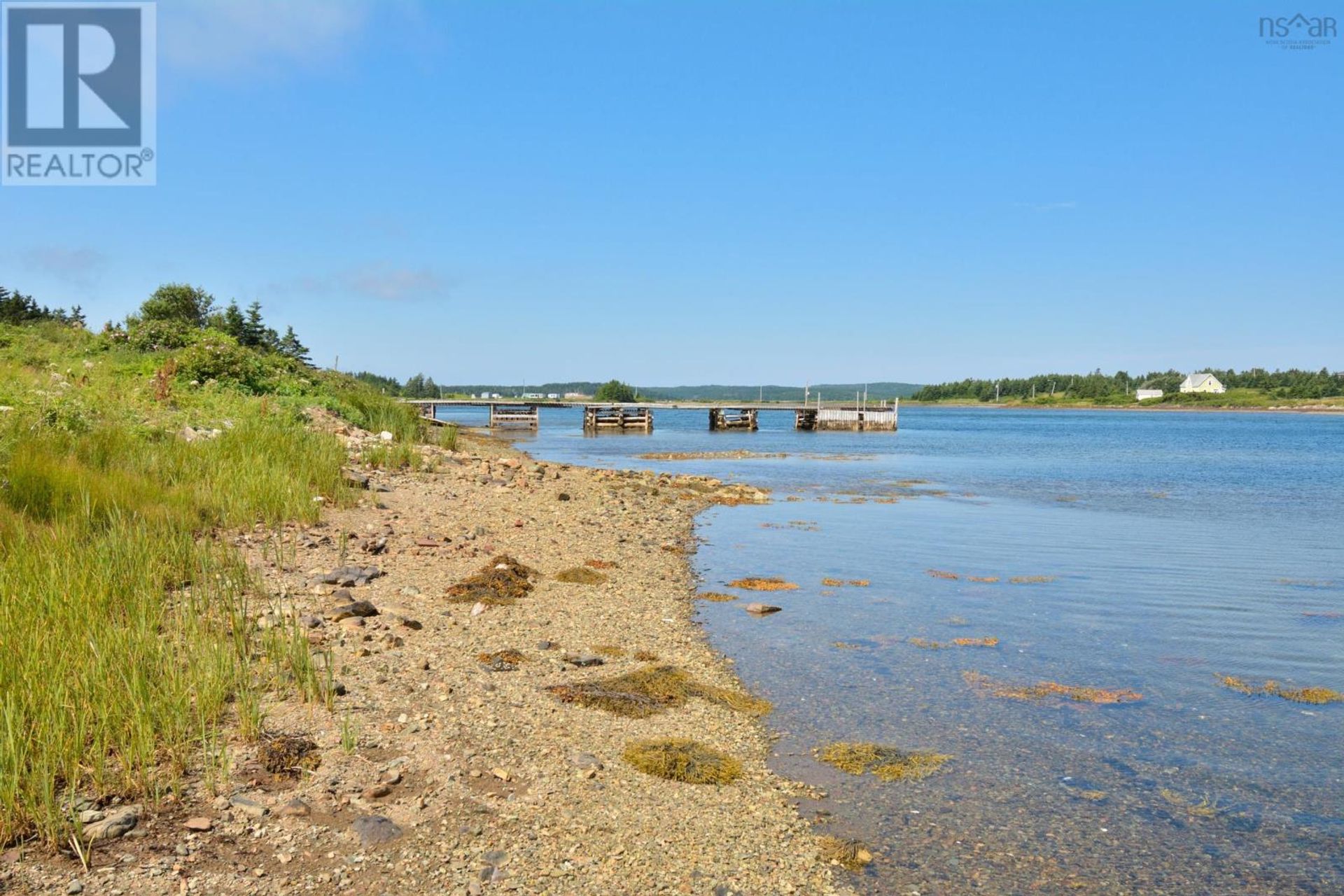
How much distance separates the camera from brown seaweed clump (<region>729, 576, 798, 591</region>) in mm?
12017

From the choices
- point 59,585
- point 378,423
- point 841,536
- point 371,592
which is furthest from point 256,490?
point 378,423

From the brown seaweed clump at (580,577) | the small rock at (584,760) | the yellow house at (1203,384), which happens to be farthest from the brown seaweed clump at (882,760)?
the yellow house at (1203,384)

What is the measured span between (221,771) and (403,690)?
167 cm

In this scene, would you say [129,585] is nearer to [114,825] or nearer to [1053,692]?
[114,825]

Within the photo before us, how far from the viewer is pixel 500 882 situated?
412cm

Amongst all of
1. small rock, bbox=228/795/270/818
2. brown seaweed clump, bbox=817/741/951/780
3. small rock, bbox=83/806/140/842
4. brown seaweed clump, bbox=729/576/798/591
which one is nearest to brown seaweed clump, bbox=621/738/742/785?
brown seaweed clump, bbox=817/741/951/780

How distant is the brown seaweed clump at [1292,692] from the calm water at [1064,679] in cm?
15

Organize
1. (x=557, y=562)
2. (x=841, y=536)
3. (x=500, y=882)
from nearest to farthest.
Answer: (x=500, y=882) → (x=557, y=562) → (x=841, y=536)

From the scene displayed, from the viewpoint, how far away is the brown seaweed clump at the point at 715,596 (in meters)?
11.3

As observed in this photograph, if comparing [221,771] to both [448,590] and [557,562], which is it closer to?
[448,590]

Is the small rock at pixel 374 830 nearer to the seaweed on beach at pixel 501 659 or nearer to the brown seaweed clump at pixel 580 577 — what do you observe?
the seaweed on beach at pixel 501 659

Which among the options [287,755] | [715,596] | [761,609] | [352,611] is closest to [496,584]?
[352,611]

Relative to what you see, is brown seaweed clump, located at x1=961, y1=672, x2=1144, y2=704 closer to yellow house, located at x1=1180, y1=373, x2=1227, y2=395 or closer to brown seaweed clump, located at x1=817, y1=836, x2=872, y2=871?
brown seaweed clump, located at x1=817, y1=836, x2=872, y2=871

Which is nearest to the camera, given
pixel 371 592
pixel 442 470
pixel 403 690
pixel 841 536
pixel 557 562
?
pixel 403 690
